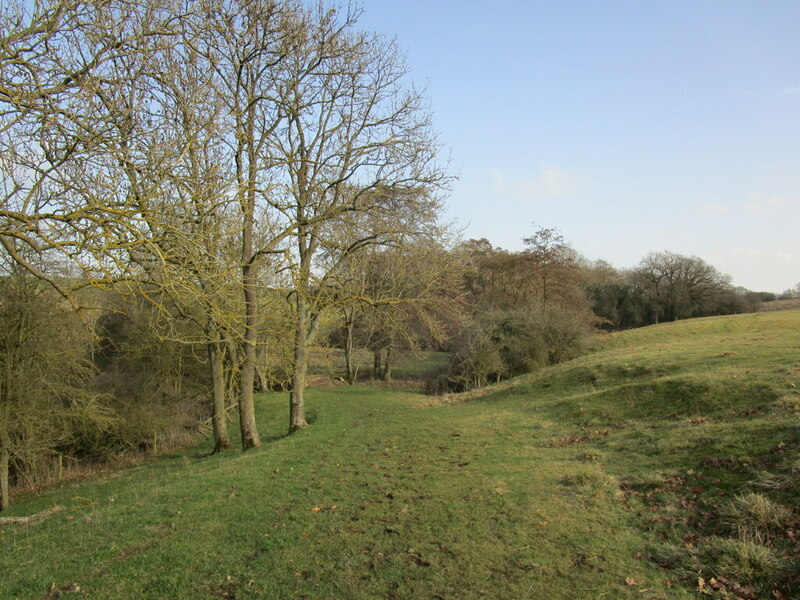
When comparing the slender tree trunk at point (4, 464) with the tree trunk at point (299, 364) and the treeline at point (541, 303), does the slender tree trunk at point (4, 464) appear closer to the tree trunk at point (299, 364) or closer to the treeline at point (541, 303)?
the tree trunk at point (299, 364)

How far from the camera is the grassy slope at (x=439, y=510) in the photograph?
16.3 ft

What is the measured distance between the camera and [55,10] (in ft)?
17.9

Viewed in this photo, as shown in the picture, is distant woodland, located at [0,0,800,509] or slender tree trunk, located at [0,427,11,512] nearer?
distant woodland, located at [0,0,800,509]

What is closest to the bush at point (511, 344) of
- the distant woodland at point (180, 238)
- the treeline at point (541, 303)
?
the treeline at point (541, 303)

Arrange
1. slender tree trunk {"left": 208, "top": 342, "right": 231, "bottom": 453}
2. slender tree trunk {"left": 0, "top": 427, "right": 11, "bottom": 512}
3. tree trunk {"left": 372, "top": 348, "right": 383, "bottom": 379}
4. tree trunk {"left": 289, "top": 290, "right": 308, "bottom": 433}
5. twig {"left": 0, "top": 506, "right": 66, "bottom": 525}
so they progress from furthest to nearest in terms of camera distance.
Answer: tree trunk {"left": 372, "top": 348, "right": 383, "bottom": 379}, slender tree trunk {"left": 208, "top": 342, "right": 231, "bottom": 453}, tree trunk {"left": 289, "top": 290, "right": 308, "bottom": 433}, slender tree trunk {"left": 0, "top": 427, "right": 11, "bottom": 512}, twig {"left": 0, "top": 506, "right": 66, "bottom": 525}

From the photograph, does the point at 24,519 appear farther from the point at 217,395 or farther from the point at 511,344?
the point at 511,344

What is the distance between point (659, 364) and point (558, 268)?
24.9m

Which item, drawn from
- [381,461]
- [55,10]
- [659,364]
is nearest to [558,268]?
[659,364]

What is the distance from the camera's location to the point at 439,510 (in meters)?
6.86

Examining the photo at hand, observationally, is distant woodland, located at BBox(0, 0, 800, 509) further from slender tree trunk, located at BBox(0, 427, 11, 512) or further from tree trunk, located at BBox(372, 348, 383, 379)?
tree trunk, located at BBox(372, 348, 383, 379)

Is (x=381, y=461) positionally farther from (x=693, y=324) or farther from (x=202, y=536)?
(x=693, y=324)

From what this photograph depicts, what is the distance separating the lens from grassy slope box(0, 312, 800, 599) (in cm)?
497

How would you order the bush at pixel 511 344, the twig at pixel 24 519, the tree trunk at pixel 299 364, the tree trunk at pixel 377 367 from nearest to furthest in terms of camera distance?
1. the twig at pixel 24 519
2. the tree trunk at pixel 299 364
3. the bush at pixel 511 344
4. the tree trunk at pixel 377 367

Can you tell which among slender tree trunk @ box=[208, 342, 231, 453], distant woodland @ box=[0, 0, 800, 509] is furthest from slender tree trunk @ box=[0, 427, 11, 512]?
slender tree trunk @ box=[208, 342, 231, 453]
